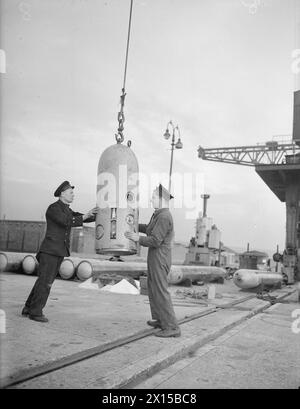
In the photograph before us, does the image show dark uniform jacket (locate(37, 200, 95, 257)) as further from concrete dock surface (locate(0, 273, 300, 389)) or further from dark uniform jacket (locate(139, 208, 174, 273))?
dark uniform jacket (locate(139, 208, 174, 273))

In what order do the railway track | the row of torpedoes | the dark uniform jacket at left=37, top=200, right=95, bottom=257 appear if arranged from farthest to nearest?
the row of torpedoes < the dark uniform jacket at left=37, top=200, right=95, bottom=257 < the railway track

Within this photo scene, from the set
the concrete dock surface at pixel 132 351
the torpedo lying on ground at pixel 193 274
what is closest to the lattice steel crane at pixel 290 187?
the torpedo lying on ground at pixel 193 274

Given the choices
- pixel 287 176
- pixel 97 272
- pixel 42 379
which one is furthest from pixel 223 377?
pixel 287 176

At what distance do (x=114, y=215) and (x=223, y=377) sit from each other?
2.86m

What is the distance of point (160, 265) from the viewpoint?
5.27 meters

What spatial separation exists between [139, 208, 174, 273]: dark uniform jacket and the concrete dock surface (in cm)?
95

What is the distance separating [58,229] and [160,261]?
1.55 m

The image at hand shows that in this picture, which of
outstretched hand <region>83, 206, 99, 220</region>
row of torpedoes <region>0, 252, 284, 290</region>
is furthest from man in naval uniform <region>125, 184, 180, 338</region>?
row of torpedoes <region>0, 252, 284, 290</region>

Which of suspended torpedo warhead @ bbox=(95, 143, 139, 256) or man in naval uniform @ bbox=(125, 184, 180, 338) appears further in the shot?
suspended torpedo warhead @ bbox=(95, 143, 139, 256)

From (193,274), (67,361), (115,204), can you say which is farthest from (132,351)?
(193,274)

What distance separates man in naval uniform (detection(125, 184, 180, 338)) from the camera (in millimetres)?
5121

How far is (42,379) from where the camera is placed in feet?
10.1

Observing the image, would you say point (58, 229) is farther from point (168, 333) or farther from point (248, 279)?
point (248, 279)
